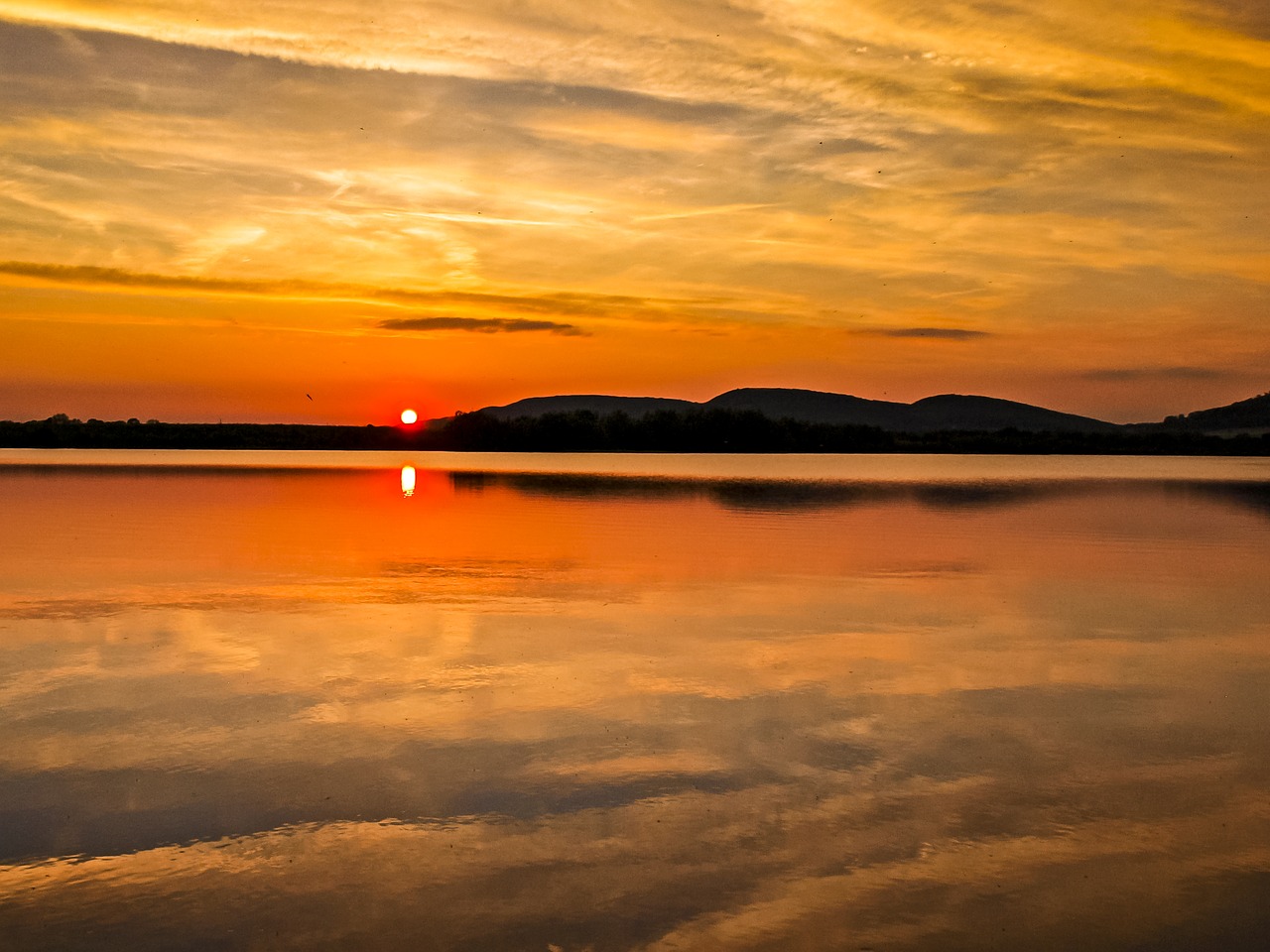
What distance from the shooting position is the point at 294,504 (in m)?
37.8

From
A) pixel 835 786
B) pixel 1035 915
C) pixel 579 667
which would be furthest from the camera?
pixel 579 667

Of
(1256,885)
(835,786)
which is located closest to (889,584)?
(835,786)

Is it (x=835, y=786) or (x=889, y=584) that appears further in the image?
(x=889, y=584)

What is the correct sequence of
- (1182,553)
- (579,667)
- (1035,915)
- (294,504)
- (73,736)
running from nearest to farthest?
1. (1035,915)
2. (73,736)
3. (579,667)
4. (1182,553)
5. (294,504)

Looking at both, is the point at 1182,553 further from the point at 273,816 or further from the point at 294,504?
the point at 294,504

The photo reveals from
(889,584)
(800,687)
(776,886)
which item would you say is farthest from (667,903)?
(889,584)

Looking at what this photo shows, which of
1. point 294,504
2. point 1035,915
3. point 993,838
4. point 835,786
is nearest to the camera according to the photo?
point 1035,915

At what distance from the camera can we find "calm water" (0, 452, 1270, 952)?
20.2 ft

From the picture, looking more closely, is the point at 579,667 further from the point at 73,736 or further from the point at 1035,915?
the point at 1035,915

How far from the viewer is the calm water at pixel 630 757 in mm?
6168

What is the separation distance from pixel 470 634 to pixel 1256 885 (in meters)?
9.20

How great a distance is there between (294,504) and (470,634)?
2572cm

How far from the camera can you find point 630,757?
8.89 metres

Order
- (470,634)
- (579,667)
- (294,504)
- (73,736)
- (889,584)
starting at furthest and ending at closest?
(294,504) < (889,584) < (470,634) < (579,667) < (73,736)
